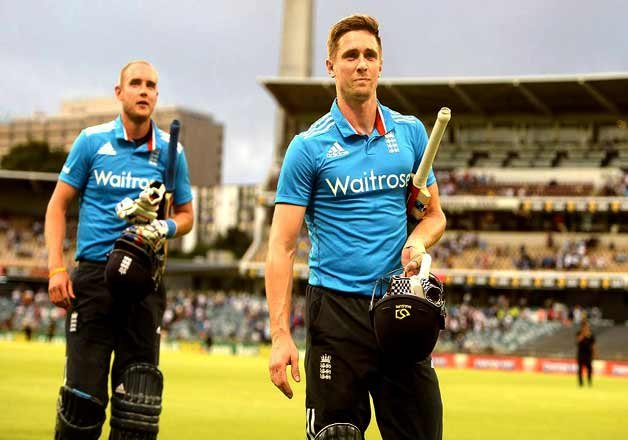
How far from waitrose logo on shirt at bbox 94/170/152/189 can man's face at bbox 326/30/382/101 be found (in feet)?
7.64

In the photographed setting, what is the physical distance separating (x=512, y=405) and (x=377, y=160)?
1463 centimetres

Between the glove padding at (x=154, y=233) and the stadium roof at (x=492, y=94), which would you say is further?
the stadium roof at (x=492, y=94)

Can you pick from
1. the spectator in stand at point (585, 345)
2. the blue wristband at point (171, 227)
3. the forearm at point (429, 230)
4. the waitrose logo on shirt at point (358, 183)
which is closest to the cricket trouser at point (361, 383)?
the forearm at point (429, 230)

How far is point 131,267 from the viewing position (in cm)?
642

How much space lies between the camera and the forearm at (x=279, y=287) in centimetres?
478

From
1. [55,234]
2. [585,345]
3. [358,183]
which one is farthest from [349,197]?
[585,345]

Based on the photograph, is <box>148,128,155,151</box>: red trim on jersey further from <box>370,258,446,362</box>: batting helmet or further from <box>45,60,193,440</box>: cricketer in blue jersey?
<box>370,258,446,362</box>: batting helmet

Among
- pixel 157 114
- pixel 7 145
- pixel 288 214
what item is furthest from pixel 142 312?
pixel 7 145

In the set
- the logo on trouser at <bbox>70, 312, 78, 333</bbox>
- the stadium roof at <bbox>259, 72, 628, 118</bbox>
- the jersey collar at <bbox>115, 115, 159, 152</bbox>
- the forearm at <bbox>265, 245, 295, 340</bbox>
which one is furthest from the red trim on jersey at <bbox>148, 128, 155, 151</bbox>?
the stadium roof at <bbox>259, 72, 628, 118</bbox>

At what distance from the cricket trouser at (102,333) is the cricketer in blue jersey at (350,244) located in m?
1.99

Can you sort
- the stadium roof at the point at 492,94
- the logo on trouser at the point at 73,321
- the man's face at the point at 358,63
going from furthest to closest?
the stadium roof at the point at 492,94 → the logo on trouser at the point at 73,321 → the man's face at the point at 358,63

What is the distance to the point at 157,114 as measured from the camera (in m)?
152

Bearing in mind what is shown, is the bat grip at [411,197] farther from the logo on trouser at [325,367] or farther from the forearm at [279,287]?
the logo on trouser at [325,367]

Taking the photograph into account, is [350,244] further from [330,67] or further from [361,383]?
[330,67]
